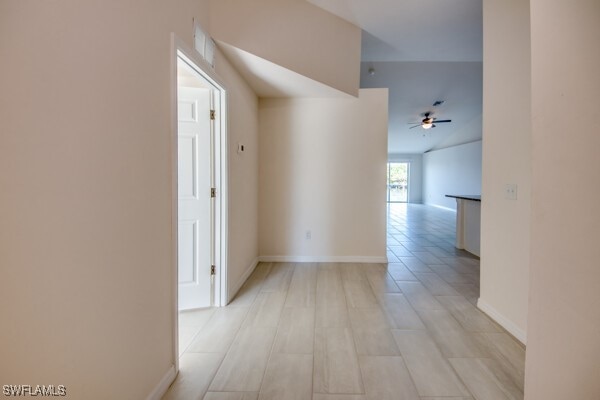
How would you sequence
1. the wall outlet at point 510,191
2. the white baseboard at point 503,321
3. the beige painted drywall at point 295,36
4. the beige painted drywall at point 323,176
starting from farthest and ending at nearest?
the beige painted drywall at point 323,176 < the beige painted drywall at point 295,36 < the wall outlet at point 510,191 < the white baseboard at point 503,321

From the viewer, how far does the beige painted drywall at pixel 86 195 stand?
2.53ft

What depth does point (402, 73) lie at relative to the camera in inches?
229

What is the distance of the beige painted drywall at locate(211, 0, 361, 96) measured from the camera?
2387mm

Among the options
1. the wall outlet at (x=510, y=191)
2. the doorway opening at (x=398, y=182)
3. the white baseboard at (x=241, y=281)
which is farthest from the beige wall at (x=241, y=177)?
the doorway opening at (x=398, y=182)

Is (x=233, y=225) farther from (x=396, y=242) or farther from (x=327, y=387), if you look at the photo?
(x=396, y=242)

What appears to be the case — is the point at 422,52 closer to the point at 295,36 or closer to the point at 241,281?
the point at 295,36

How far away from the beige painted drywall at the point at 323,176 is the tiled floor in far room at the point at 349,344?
0.73 m

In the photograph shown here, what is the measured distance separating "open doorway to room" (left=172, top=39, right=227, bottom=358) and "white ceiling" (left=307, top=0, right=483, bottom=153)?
1694 mm

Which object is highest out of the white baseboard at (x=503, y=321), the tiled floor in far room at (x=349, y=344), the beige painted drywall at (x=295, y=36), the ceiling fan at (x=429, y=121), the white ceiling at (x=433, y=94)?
the white ceiling at (x=433, y=94)

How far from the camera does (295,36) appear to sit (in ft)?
9.03

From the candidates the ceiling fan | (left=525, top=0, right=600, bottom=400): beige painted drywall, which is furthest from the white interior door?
the ceiling fan

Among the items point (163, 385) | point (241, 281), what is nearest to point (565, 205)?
point (163, 385)

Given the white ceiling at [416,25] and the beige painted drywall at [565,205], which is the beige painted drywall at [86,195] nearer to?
the beige painted drywall at [565,205]

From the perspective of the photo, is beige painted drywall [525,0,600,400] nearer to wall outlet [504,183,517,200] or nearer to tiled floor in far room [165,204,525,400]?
tiled floor in far room [165,204,525,400]
